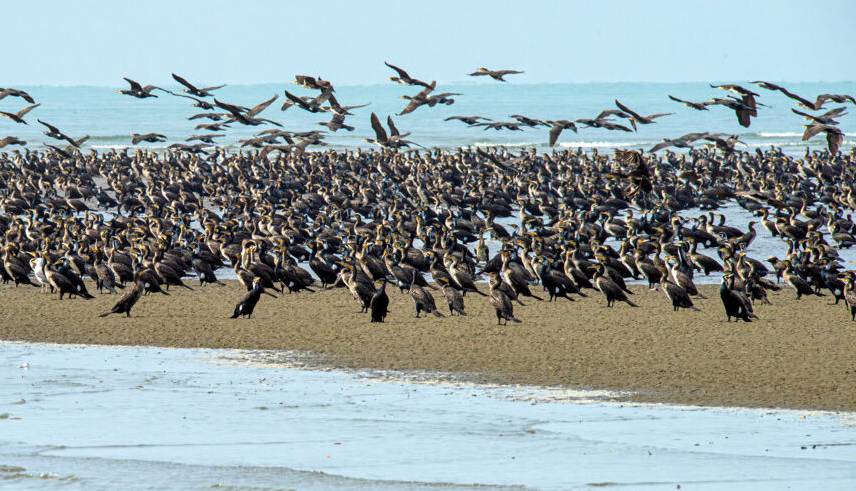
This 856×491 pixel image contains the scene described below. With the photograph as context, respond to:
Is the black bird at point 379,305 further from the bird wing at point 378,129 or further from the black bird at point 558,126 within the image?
the black bird at point 558,126

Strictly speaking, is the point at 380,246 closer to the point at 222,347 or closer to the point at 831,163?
the point at 222,347

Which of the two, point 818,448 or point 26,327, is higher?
point 818,448

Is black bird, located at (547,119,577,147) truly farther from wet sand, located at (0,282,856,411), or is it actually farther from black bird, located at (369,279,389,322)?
black bird, located at (369,279,389,322)

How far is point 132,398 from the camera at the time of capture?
15938 mm

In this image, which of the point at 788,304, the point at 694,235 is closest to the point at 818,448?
the point at 788,304

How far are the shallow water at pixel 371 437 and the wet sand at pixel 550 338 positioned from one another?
113 cm

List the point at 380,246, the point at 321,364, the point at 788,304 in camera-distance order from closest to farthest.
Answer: the point at 321,364 < the point at 788,304 < the point at 380,246

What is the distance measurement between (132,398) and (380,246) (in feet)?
47.0

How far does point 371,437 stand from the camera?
13.9 meters

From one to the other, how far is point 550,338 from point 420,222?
14.0 m

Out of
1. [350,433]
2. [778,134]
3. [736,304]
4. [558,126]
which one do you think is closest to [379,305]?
[736,304]

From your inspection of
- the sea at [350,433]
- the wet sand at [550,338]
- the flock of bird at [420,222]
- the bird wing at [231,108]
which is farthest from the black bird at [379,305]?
the bird wing at [231,108]

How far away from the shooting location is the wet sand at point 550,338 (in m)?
16.9

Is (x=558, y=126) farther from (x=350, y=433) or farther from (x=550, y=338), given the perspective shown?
(x=350, y=433)
